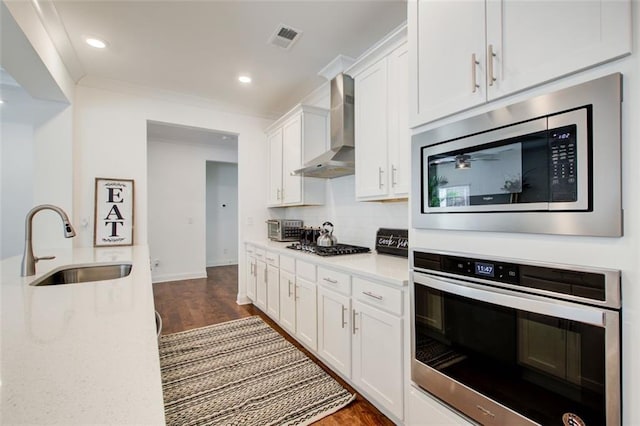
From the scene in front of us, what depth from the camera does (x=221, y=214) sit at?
7.01 metres

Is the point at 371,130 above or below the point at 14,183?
above

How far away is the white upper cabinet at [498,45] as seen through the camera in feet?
2.77

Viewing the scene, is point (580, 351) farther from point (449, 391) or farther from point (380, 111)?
point (380, 111)

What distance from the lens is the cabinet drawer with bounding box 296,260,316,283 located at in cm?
241

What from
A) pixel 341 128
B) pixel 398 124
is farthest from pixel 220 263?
pixel 398 124

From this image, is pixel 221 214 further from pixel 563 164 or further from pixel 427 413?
pixel 563 164

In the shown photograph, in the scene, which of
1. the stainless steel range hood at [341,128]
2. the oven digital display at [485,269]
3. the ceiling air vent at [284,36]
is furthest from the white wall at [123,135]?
the oven digital display at [485,269]

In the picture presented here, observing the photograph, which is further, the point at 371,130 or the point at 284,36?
the point at 284,36

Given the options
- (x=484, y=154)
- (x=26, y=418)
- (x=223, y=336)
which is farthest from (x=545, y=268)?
(x=223, y=336)

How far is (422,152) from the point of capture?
1.39 meters

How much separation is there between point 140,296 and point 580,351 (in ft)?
5.19

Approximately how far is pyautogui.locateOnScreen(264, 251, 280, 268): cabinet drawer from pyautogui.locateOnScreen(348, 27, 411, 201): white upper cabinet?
1.21 metres

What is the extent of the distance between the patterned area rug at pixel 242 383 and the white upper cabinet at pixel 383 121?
4.79ft

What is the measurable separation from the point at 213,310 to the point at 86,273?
1971 mm
